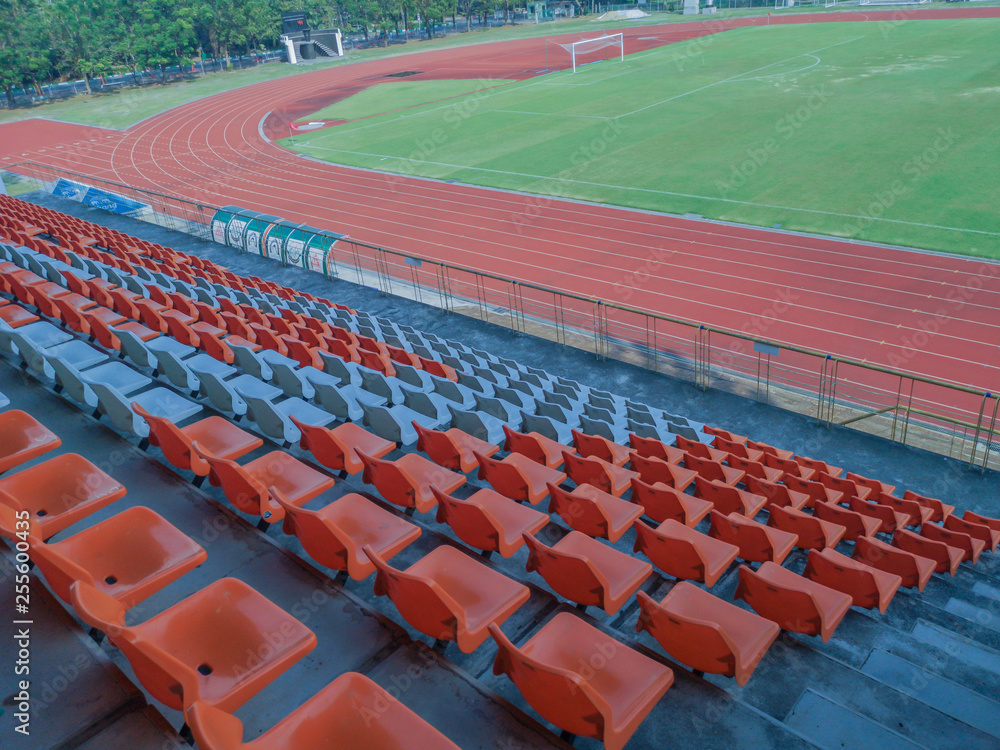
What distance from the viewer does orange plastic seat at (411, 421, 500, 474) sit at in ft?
21.2

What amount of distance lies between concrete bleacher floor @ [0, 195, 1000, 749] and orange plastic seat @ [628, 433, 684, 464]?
182 centimetres

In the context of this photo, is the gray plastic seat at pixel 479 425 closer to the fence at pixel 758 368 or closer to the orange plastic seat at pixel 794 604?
the orange plastic seat at pixel 794 604

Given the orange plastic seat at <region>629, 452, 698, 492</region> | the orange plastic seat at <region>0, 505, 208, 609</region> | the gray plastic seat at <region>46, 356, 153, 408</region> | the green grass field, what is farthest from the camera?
the green grass field

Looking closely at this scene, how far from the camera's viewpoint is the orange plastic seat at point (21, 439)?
5.13m

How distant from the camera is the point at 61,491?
15.5ft

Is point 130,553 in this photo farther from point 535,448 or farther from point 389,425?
point 535,448

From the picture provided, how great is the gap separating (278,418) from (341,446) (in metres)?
0.85

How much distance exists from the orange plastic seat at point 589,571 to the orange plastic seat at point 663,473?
2.34 meters

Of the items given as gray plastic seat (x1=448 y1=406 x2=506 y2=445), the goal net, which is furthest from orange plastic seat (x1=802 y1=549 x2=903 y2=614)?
the goal net

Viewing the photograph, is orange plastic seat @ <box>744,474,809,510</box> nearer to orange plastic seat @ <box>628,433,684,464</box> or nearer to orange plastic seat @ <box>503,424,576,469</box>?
orange plastic seat @ <box>628,433,684,464</box>

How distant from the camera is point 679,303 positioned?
17.1m

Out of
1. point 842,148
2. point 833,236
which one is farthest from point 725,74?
point 833,236

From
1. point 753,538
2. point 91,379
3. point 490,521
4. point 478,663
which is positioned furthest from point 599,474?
point 91,379

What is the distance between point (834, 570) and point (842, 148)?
26750 millimetres
